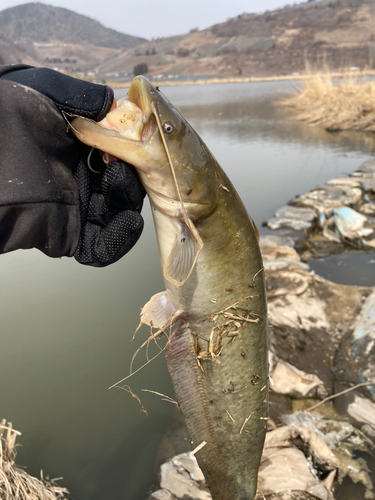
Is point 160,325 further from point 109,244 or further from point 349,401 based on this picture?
point 349,401

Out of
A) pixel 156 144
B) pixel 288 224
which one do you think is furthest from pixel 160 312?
pixel 288 224

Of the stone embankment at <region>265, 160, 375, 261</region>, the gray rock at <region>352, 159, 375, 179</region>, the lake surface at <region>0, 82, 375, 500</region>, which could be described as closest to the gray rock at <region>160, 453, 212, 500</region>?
the lake surface at <region>0, 82, 375, 500</region>

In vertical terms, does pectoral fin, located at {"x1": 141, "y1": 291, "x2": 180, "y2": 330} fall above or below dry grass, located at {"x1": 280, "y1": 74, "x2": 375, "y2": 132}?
below

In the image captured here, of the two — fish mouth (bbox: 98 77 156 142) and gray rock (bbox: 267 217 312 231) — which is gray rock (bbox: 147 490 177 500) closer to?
A: fish mouth (bbox: 98 77 156 142)

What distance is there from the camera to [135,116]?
1.32 metres

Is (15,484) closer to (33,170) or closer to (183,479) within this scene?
(183,479)

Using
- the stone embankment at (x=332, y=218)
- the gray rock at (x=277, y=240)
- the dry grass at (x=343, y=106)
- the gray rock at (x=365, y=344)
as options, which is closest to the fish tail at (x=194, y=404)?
the gray rock at (x=365, y=344)

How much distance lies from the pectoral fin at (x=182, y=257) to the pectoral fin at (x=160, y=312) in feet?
0.80

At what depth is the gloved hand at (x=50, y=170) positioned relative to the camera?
4.22 feet

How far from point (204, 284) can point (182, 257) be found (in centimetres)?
17

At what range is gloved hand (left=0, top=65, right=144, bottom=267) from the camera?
1.29 metres

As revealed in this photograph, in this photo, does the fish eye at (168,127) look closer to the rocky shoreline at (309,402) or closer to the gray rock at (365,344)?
the rocky shoreline at (309,402)

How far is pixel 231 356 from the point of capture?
1.63m

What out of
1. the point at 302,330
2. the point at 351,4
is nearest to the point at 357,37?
the point at 351,4
